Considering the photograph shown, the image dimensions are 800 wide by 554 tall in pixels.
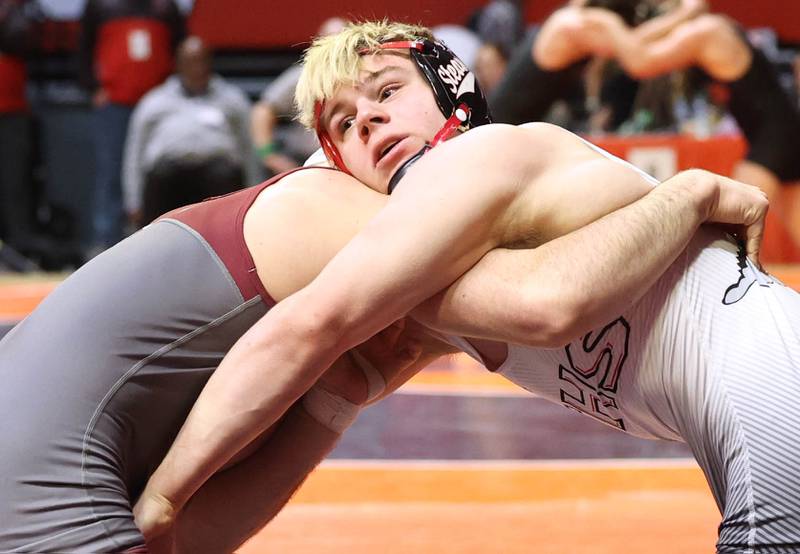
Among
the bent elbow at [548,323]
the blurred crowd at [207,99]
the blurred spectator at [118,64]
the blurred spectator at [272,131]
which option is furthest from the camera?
the blurred spectator at [118,64]

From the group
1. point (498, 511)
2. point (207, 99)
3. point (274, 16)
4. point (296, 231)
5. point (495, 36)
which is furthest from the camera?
point (274, 16)

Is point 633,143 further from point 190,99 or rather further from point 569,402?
point 569,402

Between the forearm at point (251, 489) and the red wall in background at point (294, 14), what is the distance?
8941mm

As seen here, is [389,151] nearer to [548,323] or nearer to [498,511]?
[548,323]

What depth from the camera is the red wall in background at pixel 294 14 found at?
1113 centimetres

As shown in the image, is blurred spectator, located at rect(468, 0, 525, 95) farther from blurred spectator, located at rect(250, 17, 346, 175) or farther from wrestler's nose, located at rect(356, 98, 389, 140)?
wrestler's nose, located at rect(356, 98, 389, 140)

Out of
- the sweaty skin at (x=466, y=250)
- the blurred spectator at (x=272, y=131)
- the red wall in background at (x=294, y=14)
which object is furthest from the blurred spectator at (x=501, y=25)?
the sweaty skin at (x=466, y=250)

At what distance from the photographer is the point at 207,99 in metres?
7.89

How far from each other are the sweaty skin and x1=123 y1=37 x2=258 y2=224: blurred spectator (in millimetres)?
5429

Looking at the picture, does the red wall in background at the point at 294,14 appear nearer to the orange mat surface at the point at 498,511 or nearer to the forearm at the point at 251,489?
the orange mat surface at the point at 498,511

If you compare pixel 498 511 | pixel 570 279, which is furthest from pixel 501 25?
pixel 570 279

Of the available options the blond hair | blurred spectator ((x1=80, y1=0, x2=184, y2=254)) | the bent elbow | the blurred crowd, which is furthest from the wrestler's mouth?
blurred spectator ((x1=80, y1=0, x2=184, y2=254))

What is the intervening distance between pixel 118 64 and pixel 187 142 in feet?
4.75

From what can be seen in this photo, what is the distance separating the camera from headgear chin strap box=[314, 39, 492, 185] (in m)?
2.32
